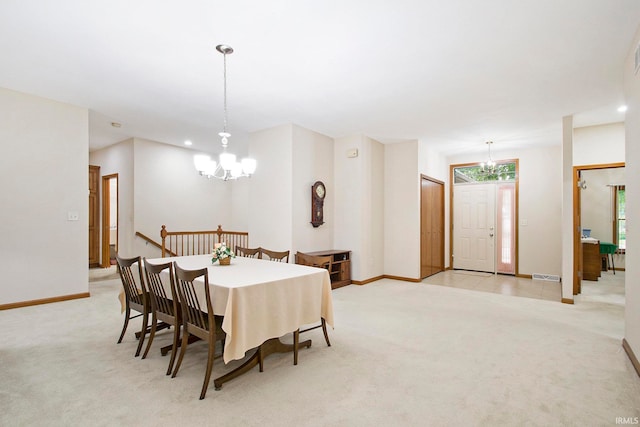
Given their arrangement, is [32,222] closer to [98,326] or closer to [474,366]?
[98,326]

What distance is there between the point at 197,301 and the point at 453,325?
2.83m

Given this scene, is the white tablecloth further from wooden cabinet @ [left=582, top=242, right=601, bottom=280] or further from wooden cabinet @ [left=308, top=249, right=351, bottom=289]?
wooden cabinet @ [left=582, top=242, right=601, bottom=280]

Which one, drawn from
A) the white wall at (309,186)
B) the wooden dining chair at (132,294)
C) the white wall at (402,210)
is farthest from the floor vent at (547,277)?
the wooden dining chair at (132,294)

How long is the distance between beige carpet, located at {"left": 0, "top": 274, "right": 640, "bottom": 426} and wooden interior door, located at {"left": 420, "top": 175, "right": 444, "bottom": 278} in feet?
8.69

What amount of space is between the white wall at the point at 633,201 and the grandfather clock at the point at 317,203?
12.9 ft

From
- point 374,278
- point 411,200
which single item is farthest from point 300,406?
point 411,200

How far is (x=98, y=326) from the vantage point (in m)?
3.50

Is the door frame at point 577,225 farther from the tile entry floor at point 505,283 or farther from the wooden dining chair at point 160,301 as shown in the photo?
the wooden dining chair at point 160,301

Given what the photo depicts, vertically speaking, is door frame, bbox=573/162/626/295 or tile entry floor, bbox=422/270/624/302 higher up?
door frame, bbox=573/162/626/295

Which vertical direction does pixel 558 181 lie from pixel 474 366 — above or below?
above

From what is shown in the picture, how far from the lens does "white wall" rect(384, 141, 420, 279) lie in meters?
6.21

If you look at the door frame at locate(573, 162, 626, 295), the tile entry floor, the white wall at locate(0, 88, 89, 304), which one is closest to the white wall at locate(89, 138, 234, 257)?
the white wall at locate(0, 88, 89, 304)

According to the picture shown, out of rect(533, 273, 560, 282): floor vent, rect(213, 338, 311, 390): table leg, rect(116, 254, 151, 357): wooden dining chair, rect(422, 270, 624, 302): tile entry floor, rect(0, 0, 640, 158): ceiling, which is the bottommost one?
rect(422, 270, 624, 302): tile entry floor

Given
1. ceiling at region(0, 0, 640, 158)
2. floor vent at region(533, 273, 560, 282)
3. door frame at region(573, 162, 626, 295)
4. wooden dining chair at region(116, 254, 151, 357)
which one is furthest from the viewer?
floor vent at region(533, 273, 560, 282)
